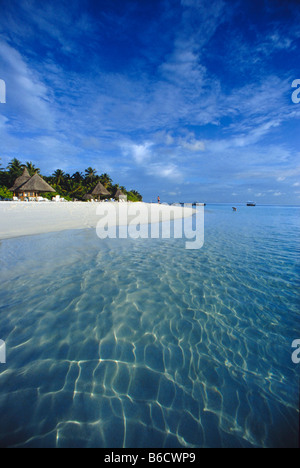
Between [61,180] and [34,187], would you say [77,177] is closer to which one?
[61,180]

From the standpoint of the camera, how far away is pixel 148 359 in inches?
116

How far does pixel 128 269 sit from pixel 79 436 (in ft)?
15.1

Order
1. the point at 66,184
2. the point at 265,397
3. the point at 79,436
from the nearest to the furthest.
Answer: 1. the point at 79,436
2. the point at 265,397
3. the point at 66,184

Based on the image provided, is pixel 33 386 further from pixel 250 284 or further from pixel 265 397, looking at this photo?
pixel 250 284

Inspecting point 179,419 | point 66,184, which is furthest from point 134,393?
point 66,184

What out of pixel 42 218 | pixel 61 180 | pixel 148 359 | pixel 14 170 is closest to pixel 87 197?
pixel 61 180

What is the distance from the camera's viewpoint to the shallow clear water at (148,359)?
2053 mm

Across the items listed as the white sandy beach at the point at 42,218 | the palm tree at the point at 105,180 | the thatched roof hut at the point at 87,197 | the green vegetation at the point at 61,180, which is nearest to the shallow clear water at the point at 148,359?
the white sandy beach at the point at 42,218

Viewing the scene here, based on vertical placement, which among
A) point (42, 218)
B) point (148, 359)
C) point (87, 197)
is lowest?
point (148, 359)

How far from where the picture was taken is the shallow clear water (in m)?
2.05

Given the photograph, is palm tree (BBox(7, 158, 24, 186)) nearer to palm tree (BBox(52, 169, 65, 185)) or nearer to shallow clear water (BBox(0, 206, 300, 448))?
palm tree (BBox(52, 169, 65, 185))

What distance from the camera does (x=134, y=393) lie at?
2.44 metres

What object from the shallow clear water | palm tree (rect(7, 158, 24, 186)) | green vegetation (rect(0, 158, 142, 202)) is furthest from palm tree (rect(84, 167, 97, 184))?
the shallow clear water

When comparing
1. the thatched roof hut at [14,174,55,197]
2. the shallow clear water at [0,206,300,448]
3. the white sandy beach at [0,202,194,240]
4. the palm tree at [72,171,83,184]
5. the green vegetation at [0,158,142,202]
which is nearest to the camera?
the shallow clear water at [0,206,300,448]
